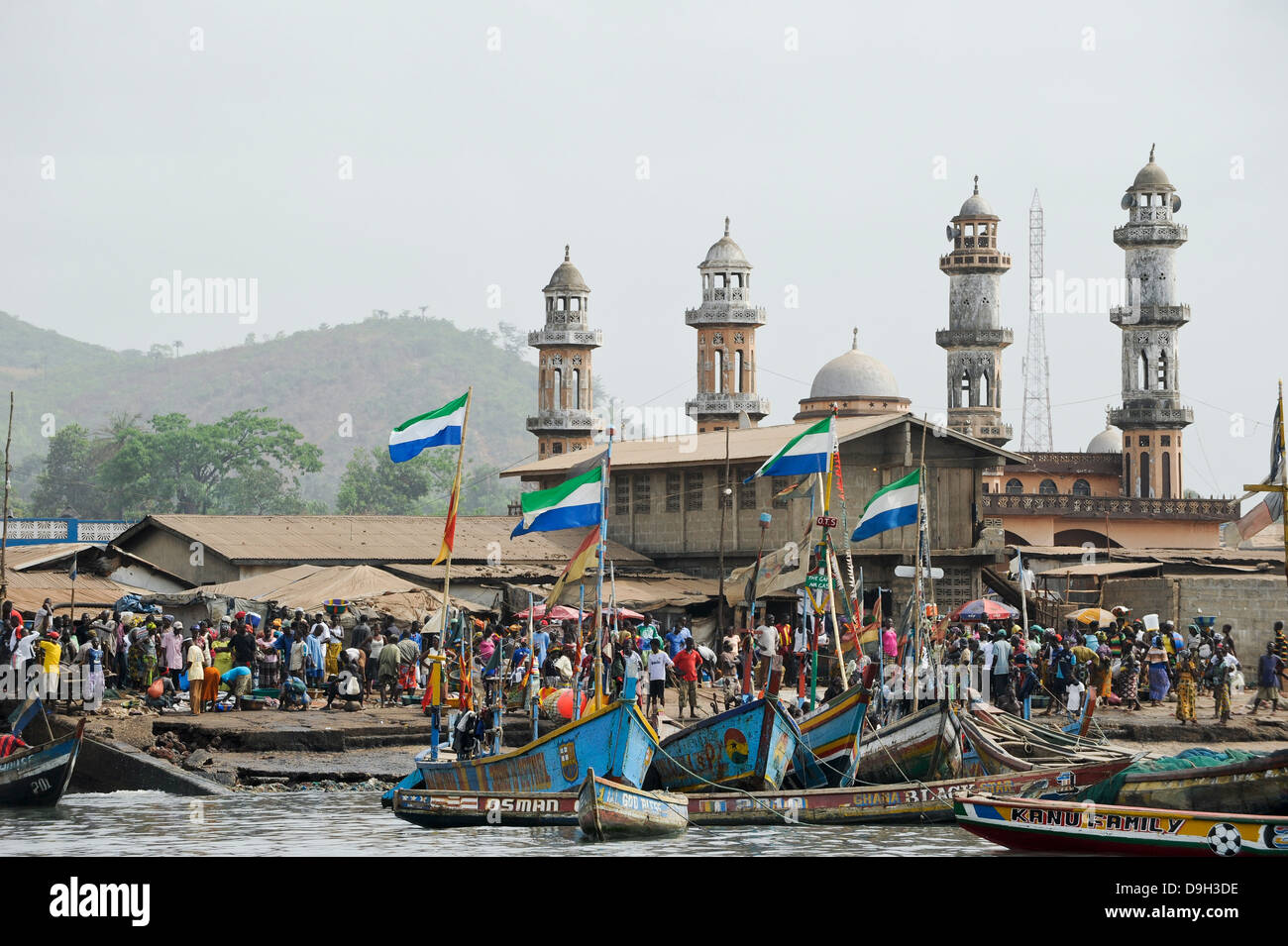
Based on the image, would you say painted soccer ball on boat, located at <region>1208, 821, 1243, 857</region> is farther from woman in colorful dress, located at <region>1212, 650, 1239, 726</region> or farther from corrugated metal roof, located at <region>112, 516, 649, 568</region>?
corrugated metal roof, located at <region>112, 516, 649, 568</region>

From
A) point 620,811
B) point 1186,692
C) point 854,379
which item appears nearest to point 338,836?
point 620,811

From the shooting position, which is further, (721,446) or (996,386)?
(996,386)

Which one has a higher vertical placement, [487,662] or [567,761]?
[487,662]

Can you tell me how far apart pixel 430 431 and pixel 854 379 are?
5131 cm

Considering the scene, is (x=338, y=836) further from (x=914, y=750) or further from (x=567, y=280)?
(x=567, y=280)

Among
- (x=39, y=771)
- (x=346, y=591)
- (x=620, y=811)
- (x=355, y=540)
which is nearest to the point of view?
(x=620, y=811)

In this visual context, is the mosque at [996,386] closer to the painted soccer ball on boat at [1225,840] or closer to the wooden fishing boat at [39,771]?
the wooden fishing boat at [39,771]

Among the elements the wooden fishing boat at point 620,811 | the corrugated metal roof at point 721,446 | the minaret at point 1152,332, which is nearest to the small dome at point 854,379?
the minaret at point 1152,332

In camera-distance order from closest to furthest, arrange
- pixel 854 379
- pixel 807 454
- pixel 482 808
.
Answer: pixel 482 808 → pixel 807 454 → pixel 854 379

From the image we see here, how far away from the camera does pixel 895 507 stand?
79.5ft

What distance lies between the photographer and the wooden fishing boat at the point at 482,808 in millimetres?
19891

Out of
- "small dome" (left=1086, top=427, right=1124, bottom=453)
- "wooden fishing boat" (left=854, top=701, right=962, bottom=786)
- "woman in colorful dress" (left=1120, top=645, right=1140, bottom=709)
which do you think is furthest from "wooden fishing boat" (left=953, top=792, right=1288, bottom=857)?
"small dome" (left=1086, top=427, right=1124, bottom=453)

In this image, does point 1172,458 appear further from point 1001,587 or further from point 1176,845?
point 1176,845
